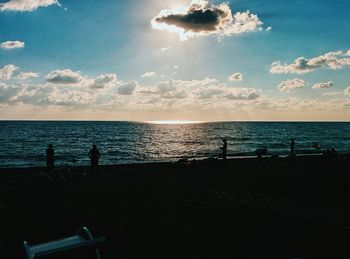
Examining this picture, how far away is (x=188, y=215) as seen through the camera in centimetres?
1077

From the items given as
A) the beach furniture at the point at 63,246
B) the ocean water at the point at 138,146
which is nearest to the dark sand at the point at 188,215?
the beach furniture at the point at 63,246

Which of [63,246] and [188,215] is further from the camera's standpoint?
[188,215]

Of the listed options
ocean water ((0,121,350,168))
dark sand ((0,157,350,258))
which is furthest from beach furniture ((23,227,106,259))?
ocean water ((0,121,350,168))

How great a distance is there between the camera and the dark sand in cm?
809

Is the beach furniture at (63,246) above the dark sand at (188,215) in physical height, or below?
above

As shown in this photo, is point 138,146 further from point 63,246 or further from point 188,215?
point 63,246

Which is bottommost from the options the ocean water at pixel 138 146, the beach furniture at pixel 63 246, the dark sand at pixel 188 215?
the ocean water at pixel 138 146

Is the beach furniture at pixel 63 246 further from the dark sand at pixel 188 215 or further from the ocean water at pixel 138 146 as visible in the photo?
the ocean water at pixel 138 146

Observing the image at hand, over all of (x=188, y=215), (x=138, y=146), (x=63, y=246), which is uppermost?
(x=63, y=246)

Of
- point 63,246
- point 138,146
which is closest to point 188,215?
point 63,246

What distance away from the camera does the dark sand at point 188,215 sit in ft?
26.5

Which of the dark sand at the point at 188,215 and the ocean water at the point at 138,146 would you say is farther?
the ocean water at the point at 138,146

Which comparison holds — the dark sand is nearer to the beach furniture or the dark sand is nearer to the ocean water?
the beach furniture

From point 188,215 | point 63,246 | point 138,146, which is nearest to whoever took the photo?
point 63,246
